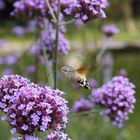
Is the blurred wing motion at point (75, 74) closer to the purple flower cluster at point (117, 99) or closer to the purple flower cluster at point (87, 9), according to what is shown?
the purple flower cluster at point (87, 9)

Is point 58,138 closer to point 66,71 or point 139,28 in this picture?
point 66,71

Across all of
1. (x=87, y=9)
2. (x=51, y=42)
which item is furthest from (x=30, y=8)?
(x=87, y=9)

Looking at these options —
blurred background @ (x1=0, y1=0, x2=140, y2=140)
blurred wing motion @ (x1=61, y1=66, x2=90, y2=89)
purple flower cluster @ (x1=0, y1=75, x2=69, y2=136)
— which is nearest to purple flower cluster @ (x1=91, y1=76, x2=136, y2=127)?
blurred background @ (x1=0, y1=0, x2=140, y2=140)

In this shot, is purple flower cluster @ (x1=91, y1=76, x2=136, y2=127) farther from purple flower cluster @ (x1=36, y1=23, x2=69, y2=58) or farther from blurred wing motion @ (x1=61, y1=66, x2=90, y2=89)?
blurred wing motion @ (x1=61, y1=66, x2=90, y2=89)

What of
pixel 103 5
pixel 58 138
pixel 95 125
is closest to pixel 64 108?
pixel 58 138

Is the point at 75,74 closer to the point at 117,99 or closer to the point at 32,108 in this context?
the point at 32,108
